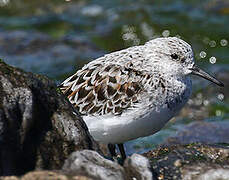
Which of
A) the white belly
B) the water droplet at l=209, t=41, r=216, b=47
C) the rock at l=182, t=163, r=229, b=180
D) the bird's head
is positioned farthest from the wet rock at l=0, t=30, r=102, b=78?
the rock at l=182, t=163, r=229, b=180

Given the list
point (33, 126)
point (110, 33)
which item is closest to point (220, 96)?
point (110, 33)

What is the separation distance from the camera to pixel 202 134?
9.79 metres

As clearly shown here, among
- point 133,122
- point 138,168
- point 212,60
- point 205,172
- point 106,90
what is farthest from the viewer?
point 212,60

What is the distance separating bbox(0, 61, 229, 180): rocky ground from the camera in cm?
475

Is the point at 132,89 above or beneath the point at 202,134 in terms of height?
above

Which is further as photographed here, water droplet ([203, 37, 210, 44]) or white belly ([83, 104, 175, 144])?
water droplet ([203, 37, 210, 44])

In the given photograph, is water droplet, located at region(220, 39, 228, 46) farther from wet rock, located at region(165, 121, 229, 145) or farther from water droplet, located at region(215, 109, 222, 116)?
wet rock, located at region(165, 121, 229, 145)

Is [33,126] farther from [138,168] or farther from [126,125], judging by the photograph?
[126,125]

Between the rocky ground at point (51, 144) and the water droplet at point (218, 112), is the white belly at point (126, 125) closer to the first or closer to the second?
the rocky ground at point (51, 144)

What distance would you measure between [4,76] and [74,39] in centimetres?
1018

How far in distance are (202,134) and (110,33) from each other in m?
6.24

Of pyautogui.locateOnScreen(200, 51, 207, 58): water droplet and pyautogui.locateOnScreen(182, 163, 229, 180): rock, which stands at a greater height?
pyautogui.locateOnScreen(182, 163, 229, 180): rock

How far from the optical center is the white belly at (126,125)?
22.0 ft

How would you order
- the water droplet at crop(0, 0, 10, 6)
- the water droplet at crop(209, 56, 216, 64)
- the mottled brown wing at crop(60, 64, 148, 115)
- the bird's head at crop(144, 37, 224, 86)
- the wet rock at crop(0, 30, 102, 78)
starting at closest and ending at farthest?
the mottled brown wing at crop(60, 64, 148, 115) → the bird's head at crop(144, 37, 224, 86) → the wet rock at crop(0, 30, 102, 78) → the water droplet at crop(209, 56, 216, 64) → the water droplet at crop(0, 0, 10, 6)
